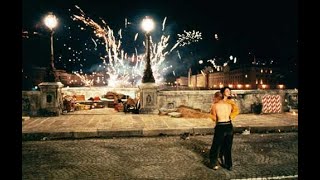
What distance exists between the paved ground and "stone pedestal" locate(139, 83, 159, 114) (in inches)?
53.2

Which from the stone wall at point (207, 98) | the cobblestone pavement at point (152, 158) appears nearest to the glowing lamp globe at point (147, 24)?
the stone wall at point (207, 98)

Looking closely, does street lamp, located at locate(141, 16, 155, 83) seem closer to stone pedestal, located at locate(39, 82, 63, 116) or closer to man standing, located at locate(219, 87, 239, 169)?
stone pedestal, located at locate(39, 82, 63, 116)

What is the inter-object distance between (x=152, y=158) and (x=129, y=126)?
3995 mm

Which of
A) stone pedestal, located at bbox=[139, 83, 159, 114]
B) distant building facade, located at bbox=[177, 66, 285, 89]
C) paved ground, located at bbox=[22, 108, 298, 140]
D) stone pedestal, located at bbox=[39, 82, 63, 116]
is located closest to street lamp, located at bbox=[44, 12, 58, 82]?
stone pedestal, located at bbox=[39, 82, 63, 116]

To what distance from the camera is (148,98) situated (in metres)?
15.3

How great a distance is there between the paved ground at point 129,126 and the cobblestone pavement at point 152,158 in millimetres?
545

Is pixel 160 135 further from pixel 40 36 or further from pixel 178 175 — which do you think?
pixel 40 36

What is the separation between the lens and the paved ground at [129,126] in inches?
407

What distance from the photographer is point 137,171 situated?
654 centimetres

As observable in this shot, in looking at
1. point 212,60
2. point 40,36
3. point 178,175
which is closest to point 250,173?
point 178,175

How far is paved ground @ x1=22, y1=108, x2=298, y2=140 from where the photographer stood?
10350 millimetres

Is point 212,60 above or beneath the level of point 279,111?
above
